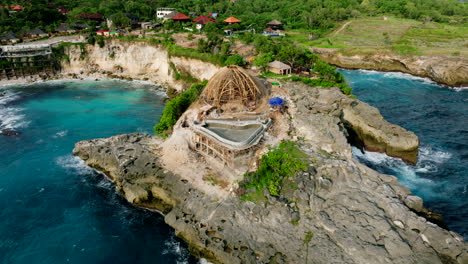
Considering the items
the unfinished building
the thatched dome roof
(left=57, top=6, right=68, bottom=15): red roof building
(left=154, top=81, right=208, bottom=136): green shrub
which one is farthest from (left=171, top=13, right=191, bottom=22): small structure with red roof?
the thatched dome roof

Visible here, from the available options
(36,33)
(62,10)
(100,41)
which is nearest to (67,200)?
(100,41)

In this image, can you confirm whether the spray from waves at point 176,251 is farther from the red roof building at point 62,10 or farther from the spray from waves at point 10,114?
the red roof building at point 62,10

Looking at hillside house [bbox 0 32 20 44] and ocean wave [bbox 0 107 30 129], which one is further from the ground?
hillside house [bbox 0 32 20 44]

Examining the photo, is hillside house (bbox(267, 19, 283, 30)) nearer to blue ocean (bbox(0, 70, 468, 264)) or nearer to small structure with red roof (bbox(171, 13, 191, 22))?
small structure with red roof (bbox(171, 13, 191, 22))

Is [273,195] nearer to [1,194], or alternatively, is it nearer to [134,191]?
[134,191]

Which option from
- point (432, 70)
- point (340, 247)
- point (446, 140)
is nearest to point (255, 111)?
point (340, 247)

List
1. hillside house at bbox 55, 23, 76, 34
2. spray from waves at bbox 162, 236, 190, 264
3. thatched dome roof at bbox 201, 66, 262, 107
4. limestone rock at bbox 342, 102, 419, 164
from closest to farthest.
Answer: spray from waves at bbox 162, 236, 190, 264 → limestone rock at bbox 342, 102, 419, 164 → thatched dome roof at bbox 201, 66, 262, 107 → hillside house at bbox 55, 23, 76, 34
